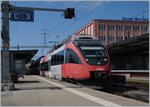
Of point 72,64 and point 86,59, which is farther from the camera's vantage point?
point 72,64

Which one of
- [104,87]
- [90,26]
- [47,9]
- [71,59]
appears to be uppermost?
[90,26]

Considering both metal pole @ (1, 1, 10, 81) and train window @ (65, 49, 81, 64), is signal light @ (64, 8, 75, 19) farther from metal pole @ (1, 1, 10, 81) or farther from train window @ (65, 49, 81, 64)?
metal pole @ (1, 1, 10, 81)

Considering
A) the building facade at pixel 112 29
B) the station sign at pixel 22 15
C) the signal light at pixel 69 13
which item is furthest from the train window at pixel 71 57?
the building facade at pixel 112 29

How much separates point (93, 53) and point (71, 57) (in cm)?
171

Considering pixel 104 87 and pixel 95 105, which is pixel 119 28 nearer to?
pixel 104 87

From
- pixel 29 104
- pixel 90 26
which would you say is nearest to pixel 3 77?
pixel 29 104

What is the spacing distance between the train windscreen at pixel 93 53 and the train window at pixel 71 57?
550 mm

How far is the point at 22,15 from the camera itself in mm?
22906

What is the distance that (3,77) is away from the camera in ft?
69.6

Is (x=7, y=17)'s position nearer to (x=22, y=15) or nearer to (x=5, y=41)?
(x=5, y=41)

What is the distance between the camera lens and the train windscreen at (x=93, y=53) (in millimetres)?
22953

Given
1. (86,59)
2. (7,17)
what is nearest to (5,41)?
(7,17)

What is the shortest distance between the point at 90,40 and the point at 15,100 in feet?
36.4

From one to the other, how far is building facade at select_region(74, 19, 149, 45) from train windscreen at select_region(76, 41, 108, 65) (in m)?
84.2
